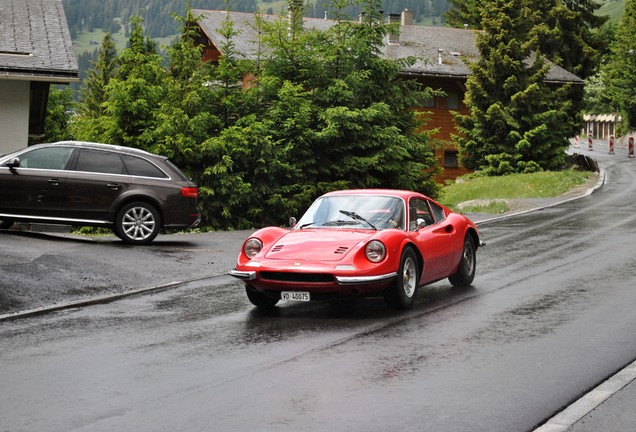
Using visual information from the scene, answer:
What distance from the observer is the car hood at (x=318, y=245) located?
1115 centimetres

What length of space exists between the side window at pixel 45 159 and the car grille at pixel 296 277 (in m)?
8.63

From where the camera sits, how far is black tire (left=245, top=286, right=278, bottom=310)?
1155cm

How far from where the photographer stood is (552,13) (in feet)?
197

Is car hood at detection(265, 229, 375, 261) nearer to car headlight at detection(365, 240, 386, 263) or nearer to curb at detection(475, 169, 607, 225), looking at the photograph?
car headlight at detection(365, 240, 386, 263)

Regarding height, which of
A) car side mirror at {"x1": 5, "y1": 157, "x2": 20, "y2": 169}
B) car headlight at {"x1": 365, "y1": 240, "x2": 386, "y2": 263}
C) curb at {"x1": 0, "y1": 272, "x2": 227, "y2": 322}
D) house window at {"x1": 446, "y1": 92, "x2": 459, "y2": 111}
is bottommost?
curb at {"x1": 0, "y1": 272, "x2": 227, "y2": 322}

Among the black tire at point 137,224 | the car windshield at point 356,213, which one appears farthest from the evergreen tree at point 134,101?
the car windshield at point 356,213

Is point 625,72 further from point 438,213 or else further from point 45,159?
point 438,213

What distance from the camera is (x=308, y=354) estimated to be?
29.3 feet

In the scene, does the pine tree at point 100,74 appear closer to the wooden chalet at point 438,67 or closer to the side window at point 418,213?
the wooden chalet at point 438,67

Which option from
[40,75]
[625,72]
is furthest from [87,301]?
[625,72]

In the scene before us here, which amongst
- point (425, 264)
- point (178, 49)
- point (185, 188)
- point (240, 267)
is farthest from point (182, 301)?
point (178, 49)

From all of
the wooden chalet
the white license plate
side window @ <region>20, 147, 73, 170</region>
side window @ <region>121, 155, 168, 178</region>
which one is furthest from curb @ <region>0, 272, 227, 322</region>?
the wooden chalet

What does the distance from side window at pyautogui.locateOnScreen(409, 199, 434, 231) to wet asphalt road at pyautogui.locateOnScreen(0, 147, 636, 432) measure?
94 centimetres

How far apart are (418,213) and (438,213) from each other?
0.72 m
